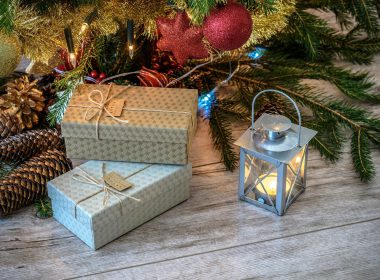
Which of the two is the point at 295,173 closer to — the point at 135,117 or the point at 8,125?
the point at 135,117

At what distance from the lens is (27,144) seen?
133 cm

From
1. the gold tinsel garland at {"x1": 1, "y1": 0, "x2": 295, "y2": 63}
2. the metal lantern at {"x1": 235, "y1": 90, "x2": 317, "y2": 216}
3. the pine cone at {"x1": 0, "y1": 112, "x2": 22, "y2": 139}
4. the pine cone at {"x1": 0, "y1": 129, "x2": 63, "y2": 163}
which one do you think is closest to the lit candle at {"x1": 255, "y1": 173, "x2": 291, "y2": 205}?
the metal lantern at {"x1": 235, "y1": 90, "x2": 317, "y2": 216}

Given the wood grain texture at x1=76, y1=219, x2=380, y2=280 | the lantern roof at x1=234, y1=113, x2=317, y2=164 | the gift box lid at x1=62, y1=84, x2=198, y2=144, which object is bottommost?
the wood grain texture at x1=76, y1=219, x2=380, y2=280

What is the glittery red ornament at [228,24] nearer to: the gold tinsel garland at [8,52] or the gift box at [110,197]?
the gift box at [110,197]

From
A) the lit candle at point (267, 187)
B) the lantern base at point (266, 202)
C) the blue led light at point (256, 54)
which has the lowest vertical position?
the lantern base at point (266, 202)

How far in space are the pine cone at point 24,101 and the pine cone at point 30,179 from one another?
14 cm

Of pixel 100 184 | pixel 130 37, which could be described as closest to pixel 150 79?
pixel 130 37

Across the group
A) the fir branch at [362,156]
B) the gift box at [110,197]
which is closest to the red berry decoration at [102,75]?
the gift box at [110,197]

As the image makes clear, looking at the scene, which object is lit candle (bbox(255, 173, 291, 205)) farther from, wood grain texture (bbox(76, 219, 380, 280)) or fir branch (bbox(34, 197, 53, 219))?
fir branch (bbox(34, 197, 53, 219))

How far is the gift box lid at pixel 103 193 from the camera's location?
1.12 meters

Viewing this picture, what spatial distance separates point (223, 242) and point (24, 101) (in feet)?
1.80

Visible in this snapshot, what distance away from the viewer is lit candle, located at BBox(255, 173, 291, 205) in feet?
4.01

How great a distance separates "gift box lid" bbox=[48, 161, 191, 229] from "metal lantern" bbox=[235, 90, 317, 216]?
12cm

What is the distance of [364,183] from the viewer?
1317 millimetres
